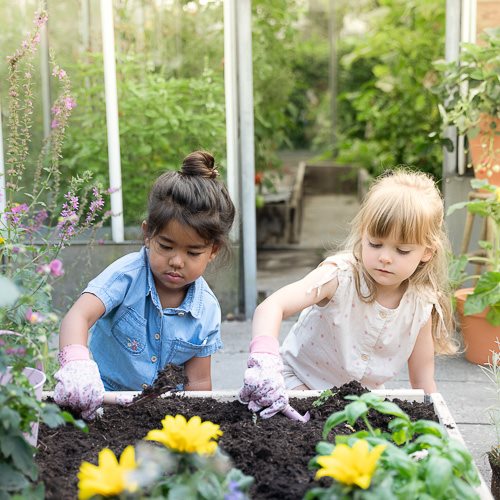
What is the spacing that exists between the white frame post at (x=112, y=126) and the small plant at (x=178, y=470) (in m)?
2.85

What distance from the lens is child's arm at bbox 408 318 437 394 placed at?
95.7 inches

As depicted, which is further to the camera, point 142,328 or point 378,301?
point 378,301

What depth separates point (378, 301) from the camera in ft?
7.97

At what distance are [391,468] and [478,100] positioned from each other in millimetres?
3019

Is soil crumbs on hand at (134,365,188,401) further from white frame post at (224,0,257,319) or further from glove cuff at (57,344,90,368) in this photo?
white frame post at (224,0,257,319)

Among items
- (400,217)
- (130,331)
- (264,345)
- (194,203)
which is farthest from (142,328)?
(400,217)

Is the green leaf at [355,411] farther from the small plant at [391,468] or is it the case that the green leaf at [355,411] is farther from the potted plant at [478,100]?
the potted plant at [478,100]

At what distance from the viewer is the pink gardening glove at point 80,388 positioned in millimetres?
1749

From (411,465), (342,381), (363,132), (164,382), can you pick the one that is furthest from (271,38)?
(411,465)

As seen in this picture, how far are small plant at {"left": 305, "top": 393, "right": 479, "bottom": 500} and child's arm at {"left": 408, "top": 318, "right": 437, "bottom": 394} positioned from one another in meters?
0.96

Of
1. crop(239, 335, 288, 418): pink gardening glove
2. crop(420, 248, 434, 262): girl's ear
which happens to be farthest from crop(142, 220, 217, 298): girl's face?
crop(420, 248, 434, 262): girl's ear

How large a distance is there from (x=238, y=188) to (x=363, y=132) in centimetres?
537

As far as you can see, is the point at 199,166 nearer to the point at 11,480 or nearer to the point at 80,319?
the point at 80,319

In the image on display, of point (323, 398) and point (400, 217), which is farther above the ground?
point (400, 217)
